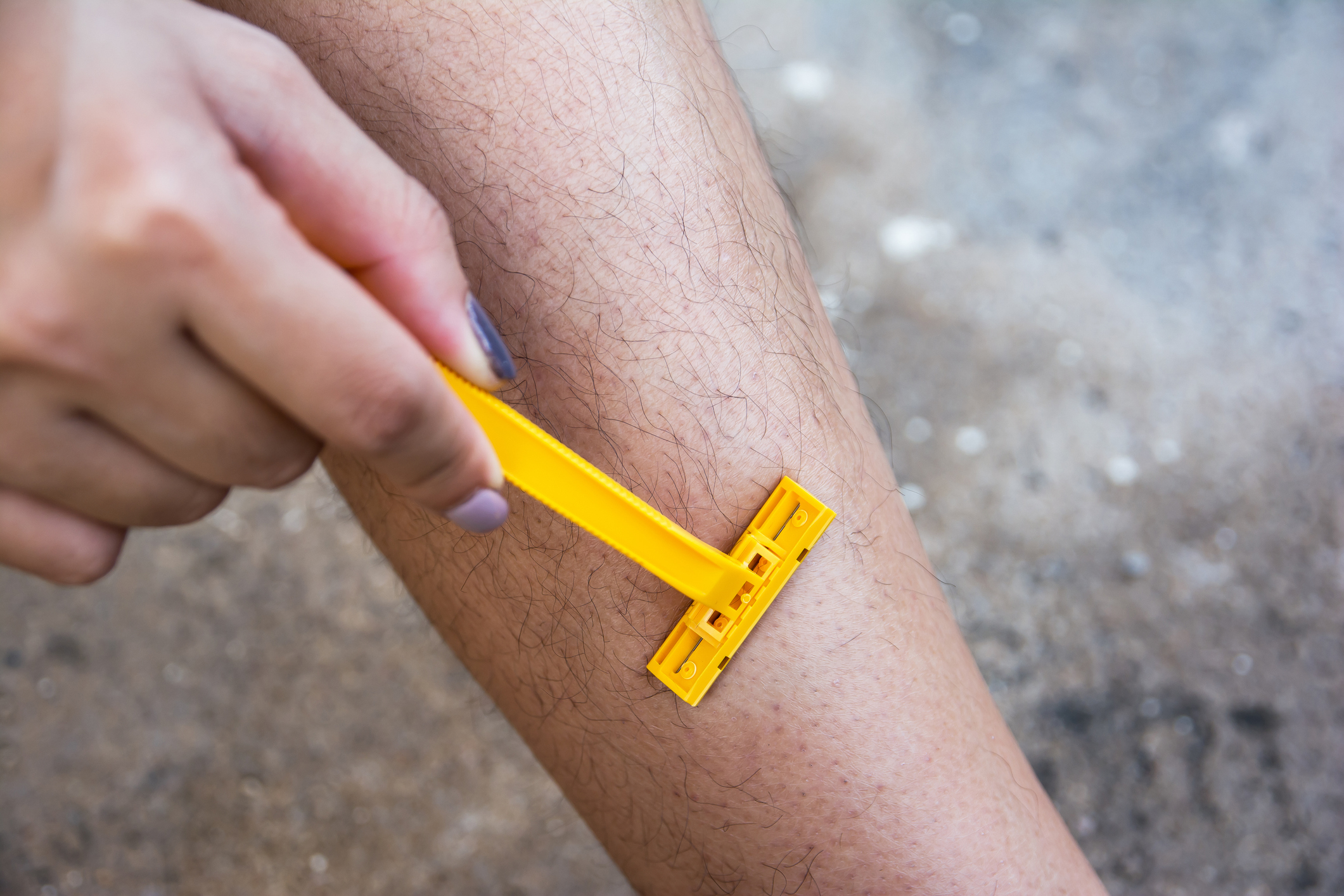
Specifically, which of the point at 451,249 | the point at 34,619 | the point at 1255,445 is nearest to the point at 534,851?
the point at 34,619

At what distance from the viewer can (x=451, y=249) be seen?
0.70 meters

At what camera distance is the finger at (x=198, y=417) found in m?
0.59

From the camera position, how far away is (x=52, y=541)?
2.24ft

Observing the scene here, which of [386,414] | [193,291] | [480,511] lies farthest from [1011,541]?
[193,291]

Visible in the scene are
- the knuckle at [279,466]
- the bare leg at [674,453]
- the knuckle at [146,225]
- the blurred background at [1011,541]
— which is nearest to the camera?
the knuckle at [146,225]

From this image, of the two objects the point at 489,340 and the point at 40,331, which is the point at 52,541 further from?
the point at 489,340

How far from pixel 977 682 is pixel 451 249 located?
84 cm

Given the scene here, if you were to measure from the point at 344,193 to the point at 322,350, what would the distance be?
5.7 inches

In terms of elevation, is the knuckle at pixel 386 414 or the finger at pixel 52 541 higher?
the knuckle at pixel 386 414

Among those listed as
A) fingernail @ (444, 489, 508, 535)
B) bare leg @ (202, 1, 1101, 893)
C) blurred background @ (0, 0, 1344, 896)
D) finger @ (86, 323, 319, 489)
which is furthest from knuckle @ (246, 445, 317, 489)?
blurred background @ (0, 0, 1344, 896)

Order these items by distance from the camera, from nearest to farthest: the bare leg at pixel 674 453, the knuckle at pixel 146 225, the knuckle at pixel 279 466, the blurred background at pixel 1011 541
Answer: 1. the knuckle at pixel 146 225
2. the knuckle at pixel 279 466
3. the bare leg at pixel 674 453
4. the blurred background at pixel 1011 541

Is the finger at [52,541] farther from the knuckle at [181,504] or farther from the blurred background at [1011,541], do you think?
the blurred background at [1011,541]

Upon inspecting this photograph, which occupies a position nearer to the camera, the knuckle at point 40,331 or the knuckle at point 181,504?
the knuckle at point 40,331

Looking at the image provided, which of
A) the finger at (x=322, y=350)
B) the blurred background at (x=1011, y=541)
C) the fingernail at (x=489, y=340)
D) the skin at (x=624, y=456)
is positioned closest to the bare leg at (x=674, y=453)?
the skin at (x=624, y=456)
